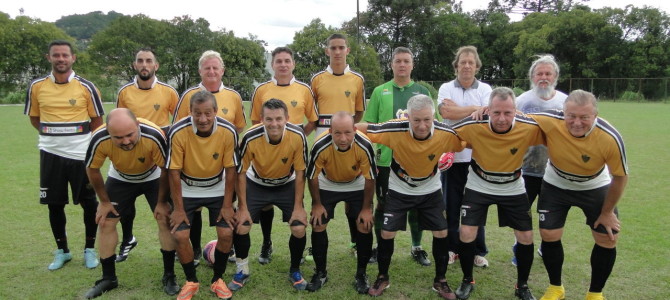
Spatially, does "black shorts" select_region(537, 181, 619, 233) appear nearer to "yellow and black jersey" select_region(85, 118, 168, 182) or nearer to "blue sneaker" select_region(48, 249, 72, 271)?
"yellow and black jersey" select_region(85, 118, 168, 182)

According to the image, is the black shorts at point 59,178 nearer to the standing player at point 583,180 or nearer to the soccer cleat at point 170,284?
the soccer cleat at point 170,284

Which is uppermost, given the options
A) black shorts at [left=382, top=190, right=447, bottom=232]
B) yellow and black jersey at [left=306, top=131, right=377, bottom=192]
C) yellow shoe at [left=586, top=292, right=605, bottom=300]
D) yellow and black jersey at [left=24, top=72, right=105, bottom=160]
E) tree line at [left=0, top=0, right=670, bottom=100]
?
tree line at [left=0, top=0, right=670, bottom=100]

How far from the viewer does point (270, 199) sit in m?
4.15

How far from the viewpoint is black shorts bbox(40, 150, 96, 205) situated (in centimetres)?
446

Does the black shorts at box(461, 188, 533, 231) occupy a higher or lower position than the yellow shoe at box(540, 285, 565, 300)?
higher

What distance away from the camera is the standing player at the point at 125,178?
144 inches

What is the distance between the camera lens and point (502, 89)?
11.8ft

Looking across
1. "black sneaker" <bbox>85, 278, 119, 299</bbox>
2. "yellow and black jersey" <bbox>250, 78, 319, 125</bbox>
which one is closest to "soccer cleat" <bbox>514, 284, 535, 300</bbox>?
"yellow and black jersey" <bbox>250, 78, 319, 125</bbox>

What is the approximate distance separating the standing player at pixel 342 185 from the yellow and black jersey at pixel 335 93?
84 cm

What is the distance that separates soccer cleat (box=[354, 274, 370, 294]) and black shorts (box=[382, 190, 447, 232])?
1.69ft

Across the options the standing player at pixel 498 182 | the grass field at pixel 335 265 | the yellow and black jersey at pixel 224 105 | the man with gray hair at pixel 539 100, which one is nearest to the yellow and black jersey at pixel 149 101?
the yellow and black jersey at pixel 224 105

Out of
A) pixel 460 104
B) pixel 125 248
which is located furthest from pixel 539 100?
pixel 125 248

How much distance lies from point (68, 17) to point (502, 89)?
133229mm

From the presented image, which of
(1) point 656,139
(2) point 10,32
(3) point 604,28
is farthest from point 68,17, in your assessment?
(1) point 656,139
